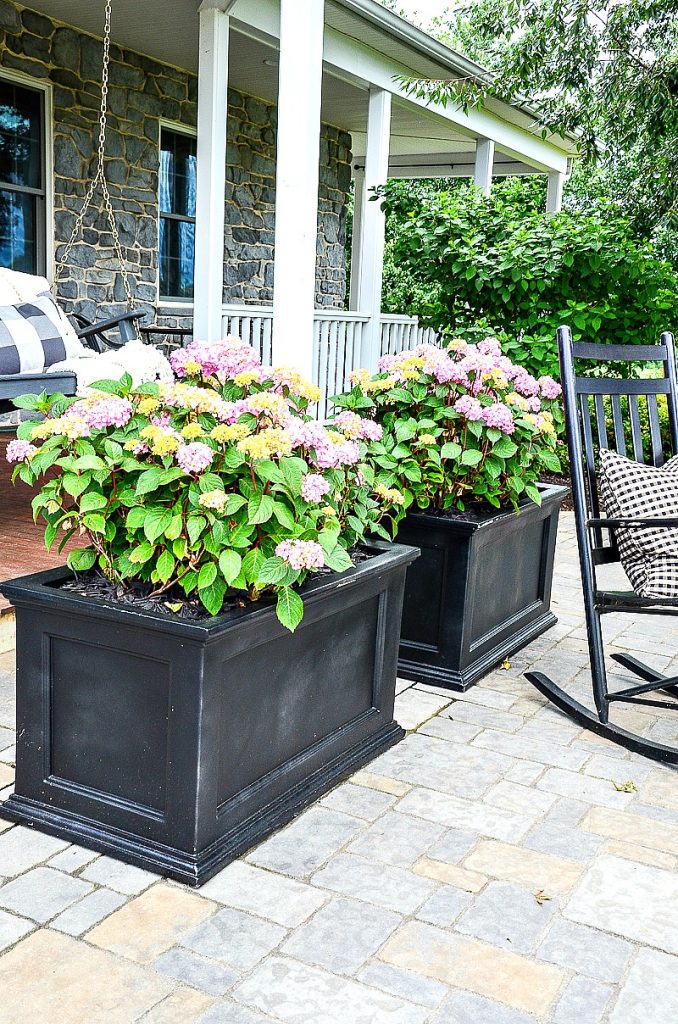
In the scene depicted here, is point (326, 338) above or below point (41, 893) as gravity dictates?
above

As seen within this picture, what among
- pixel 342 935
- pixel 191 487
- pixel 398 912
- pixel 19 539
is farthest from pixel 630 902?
pixel 19 539

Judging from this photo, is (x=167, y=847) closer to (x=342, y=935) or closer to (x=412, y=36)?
(x=342, y=935)

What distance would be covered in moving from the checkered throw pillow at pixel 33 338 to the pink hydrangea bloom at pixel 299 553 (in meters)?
2.49

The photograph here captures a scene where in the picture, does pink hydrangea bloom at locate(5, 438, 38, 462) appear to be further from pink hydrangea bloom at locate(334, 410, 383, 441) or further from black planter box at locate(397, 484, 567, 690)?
black planter box at locate(397, 484, 567, 690)

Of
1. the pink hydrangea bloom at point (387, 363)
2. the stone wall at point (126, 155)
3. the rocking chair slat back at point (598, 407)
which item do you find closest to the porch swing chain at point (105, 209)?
the stone wall at point (126, 155)

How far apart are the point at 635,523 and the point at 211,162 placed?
3.54 metres

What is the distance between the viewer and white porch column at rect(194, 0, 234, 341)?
5160 mm

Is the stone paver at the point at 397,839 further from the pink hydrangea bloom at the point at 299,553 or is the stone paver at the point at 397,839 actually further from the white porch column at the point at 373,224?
the white porch column at the point at 373,224

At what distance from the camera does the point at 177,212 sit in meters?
7.51

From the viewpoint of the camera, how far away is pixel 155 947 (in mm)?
1735

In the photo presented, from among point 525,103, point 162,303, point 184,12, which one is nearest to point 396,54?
point 184,12

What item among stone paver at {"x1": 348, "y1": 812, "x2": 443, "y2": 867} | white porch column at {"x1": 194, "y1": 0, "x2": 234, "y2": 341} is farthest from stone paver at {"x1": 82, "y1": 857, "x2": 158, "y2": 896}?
white porch column at {"x1": 194, "y1": 0, "x2": 234, "y2": 341}

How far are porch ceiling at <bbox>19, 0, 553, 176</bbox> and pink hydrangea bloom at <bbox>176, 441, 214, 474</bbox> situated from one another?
169 inches

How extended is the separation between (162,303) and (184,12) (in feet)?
7.07
